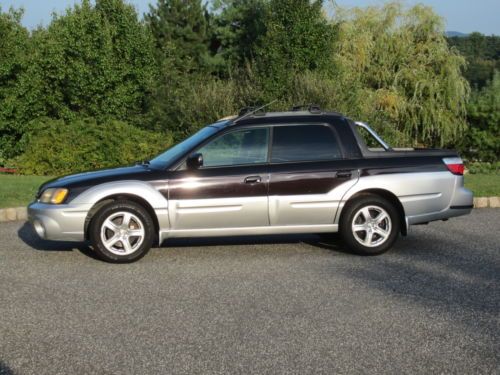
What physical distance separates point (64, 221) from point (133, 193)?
0.84 metres

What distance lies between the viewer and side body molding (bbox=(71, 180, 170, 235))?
794cm

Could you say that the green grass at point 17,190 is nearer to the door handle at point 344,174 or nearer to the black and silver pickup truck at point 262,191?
the black and silver pickup truck at point 262,191

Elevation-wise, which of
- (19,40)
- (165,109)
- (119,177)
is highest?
(19,40)

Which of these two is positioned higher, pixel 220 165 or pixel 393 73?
pixel 393 73

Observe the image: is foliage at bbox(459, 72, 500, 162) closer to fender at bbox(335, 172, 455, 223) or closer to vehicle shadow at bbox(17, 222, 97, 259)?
fender at bbox(335, 172, 455, 223)

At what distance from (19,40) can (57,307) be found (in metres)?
26.1

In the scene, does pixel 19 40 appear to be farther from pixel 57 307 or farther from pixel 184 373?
pixel 184 373

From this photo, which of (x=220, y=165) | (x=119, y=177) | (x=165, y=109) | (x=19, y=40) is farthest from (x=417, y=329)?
(x=19, y=40)

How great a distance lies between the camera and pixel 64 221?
7.91 metres

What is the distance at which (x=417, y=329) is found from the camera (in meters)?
5.26

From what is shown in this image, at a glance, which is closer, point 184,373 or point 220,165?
point 184,373

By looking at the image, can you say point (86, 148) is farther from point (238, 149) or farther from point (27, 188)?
point (238, 149)

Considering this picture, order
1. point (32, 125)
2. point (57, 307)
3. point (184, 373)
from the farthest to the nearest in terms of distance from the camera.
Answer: point (32, 125), point (57, 307), point (184, 373)

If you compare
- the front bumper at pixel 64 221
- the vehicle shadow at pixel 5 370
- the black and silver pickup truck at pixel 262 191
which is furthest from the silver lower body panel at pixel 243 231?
the vehicle shadow at pixel 5 370
